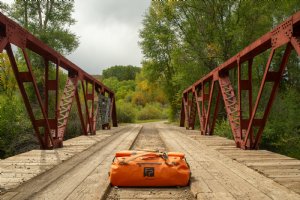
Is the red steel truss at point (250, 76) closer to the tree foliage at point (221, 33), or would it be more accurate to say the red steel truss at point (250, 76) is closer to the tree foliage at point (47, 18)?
the tree foliage at point (221, 33)

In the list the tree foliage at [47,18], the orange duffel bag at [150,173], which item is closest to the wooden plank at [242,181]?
the orange duffel bag at [150,173]

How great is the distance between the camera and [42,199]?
4.07 m

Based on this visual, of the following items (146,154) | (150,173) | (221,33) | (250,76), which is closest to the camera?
(150,173)

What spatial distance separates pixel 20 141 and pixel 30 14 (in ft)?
49.0

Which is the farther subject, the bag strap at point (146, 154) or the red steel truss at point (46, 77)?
the red steel truss at point (46, 77)

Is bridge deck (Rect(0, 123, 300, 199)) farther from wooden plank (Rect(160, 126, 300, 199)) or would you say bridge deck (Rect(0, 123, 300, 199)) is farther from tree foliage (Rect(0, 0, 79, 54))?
tree foliage (Rect(0, 0, 79, 54))

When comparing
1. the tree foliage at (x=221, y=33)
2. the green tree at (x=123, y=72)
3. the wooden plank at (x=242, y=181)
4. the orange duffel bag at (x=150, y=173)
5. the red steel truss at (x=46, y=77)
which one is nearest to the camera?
the wooden plank at (x=242, y=181)

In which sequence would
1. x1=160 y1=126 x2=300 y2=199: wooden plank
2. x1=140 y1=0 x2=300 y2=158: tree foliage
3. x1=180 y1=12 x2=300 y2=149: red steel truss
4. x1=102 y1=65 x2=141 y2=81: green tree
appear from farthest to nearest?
x1=102 y1=65 x2=141 y2=81: green tree < x1=140 y1=0 x2=300 y2=158: tree foliage < x1=180 y1=12 x2=300 y2=149: red steel truss < x1=160 y1=126 x2=300 y2=199: wooden plank

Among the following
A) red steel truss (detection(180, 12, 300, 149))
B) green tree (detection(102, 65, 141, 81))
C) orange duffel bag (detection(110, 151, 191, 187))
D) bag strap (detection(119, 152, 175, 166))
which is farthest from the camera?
green tree (detection(102, 65, 141, 81))

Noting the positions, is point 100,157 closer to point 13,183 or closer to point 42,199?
point 13,183

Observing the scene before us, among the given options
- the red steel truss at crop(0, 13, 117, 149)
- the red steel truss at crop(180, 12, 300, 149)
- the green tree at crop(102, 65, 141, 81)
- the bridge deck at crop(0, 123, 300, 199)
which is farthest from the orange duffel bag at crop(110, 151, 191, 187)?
the green tree at crop(102, 65, 141, 81)

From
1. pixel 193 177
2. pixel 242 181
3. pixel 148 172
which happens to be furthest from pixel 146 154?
pixel 242 181

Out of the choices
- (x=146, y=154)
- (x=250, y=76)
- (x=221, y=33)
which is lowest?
(x=146, y=154)

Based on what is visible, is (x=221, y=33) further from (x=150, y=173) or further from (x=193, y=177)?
(x=150, y=173)
